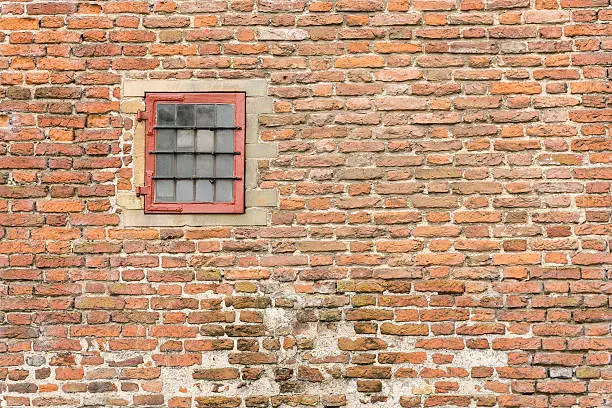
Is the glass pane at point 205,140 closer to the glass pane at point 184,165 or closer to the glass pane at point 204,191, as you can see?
the glass pane at point 184,165

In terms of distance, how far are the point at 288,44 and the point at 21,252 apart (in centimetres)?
231

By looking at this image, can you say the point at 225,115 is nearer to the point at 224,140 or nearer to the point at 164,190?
the point at 224,140

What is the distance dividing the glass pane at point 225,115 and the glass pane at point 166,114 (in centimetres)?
32

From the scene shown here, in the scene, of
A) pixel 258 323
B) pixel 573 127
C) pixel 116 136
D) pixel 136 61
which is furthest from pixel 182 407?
pixel 573 127

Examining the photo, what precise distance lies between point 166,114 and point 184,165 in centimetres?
38

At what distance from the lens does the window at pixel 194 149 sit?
4.31 metres

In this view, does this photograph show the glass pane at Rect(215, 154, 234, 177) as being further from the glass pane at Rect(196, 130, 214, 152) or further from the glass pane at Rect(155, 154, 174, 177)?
the glass pane at Rect(155, 154, 174, 177)

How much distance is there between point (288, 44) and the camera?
4.38 meters

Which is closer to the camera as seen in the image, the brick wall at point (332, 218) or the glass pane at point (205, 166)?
the brick wall at point (332, 218)

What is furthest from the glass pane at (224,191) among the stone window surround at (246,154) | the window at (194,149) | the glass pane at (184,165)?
the glass pane at (184,165)

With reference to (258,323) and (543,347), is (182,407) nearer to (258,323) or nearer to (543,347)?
(258,323)

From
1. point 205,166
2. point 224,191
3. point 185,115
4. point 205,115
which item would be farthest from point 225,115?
point 224,191

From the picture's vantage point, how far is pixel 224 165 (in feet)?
14.2

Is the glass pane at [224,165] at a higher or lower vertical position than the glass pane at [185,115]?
lower
